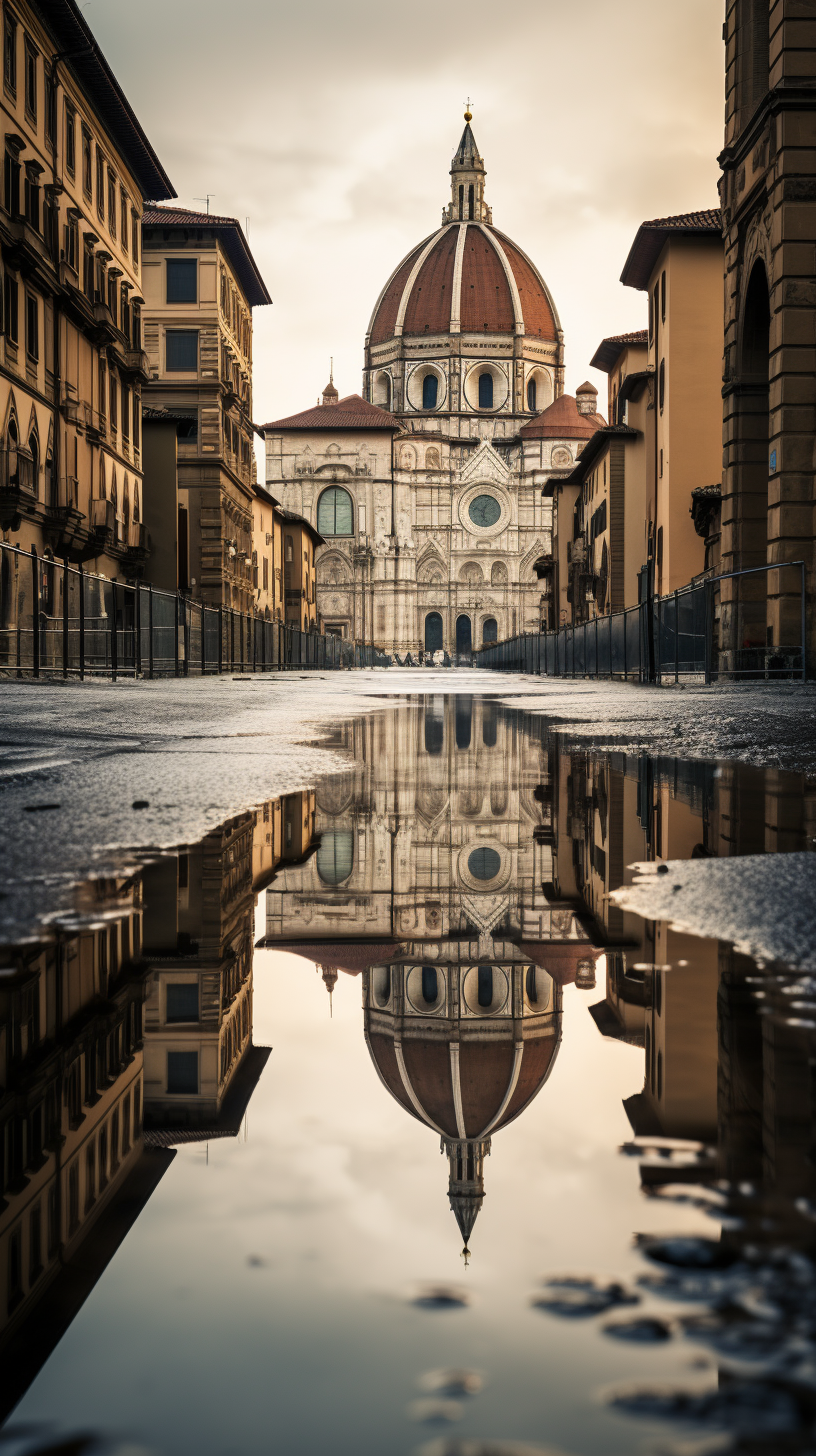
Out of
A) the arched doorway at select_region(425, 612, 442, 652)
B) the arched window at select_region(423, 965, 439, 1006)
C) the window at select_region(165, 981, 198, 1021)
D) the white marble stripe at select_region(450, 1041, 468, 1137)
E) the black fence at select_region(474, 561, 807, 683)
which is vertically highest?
the arched doorway at select_region(425, 612, 442, 652)

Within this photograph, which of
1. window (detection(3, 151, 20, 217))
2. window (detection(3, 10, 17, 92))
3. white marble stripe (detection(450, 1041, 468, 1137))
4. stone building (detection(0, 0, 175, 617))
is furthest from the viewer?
stone building (detection(0, 0, 175, 617))

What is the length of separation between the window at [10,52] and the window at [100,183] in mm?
7665

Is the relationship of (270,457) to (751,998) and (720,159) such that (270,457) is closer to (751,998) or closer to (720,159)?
(720,159)

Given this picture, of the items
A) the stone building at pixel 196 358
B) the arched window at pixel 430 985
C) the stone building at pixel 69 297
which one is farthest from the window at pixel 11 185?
the arched window at pixel 430 985

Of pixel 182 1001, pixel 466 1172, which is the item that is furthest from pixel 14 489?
pixel 466 1172

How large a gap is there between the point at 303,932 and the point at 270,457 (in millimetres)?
103155

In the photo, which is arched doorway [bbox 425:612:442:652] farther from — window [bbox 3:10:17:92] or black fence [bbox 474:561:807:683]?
black fence [bbox 474:561:807:683]

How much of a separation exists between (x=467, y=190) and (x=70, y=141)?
10367 cm

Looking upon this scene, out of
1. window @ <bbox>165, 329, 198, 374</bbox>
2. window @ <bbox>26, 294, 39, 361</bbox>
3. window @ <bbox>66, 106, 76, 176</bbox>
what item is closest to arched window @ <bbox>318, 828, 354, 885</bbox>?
window @ <bbox>26, 294, 39, 361</bbox>

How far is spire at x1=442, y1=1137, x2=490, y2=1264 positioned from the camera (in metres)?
0.97

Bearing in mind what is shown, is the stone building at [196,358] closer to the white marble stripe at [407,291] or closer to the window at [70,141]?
the window at [70,141]

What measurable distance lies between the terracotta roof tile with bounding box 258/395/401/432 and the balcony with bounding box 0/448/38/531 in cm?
7586

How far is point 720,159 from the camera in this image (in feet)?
70.1

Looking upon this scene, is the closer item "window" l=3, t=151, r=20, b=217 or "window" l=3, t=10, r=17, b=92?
"window" l=3, t=10, r=17, b=92
